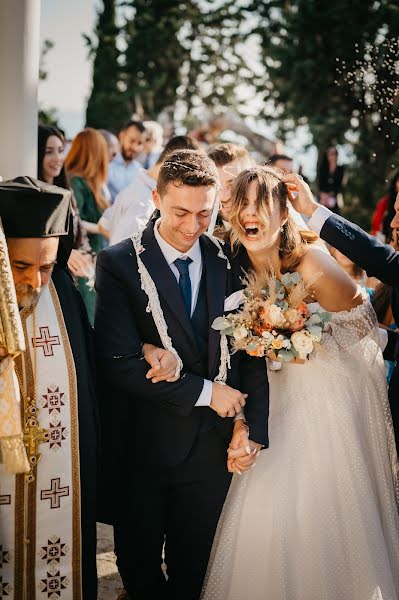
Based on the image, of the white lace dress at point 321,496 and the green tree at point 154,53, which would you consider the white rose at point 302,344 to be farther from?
the green tree at point 154,53

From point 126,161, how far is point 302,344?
5.76 m

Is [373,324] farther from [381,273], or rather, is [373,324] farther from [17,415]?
[17,415]

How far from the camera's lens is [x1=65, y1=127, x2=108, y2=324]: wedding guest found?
6715 millimetres

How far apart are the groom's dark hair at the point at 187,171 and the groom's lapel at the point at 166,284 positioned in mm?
297

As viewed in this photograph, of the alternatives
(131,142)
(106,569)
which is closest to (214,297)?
(106,569)

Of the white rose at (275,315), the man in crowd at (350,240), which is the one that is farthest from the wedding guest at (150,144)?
the white rose at (275,315)

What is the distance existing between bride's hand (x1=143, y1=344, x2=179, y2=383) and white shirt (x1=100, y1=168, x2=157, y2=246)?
2582mm

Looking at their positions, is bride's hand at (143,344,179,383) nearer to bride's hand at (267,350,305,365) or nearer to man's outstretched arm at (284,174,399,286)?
bride's hand at (267,350,305,365)

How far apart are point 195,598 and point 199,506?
0.53 m

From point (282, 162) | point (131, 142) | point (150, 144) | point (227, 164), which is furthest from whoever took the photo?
point (150, 144)

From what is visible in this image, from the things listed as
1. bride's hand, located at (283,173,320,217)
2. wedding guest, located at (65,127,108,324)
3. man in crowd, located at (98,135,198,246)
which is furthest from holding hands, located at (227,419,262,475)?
wedding guest, located at (65,127,108,324)

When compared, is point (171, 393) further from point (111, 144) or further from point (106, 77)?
point (106, 77)

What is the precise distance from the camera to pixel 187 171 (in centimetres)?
330

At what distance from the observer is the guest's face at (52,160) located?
19.0 ft
